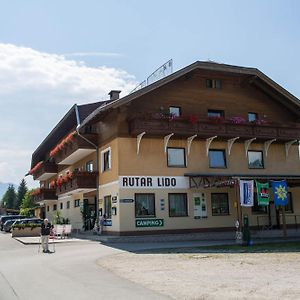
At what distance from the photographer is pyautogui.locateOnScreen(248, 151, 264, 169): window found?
30.9 metres

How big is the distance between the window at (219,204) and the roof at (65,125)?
1133 cm

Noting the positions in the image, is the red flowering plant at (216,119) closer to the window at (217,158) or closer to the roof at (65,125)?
the window at (217,158)

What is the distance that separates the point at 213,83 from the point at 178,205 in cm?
902

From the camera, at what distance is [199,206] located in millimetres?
28406

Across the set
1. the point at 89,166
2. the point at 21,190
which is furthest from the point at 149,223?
the point at 21,190

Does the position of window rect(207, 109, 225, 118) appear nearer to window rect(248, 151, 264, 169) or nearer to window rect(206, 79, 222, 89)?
window rect(206, 79, 222, 89)

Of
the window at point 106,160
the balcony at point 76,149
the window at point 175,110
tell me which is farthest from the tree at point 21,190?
the window at point 175,110

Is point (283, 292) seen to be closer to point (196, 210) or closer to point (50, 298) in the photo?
point (50, 298)

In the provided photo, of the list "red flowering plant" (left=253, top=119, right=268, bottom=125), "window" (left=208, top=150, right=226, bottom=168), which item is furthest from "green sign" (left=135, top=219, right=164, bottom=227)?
"red flowering plant" (left=253, top=119, right=268, bottom=125)

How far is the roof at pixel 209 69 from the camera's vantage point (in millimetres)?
26422

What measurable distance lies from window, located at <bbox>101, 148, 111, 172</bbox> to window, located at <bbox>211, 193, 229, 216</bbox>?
7110 millimetres

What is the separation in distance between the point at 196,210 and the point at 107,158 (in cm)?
679

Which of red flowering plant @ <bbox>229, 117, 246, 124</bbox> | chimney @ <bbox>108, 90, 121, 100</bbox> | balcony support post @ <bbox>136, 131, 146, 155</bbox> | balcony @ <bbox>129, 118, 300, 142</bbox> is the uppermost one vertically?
chimney @ <bbox>108, 90, 121, 100</bbox>

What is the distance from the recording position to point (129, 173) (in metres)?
26.9
